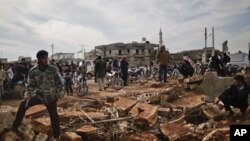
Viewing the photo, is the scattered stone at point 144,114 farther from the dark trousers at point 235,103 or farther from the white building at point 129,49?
the white building at point 129,49

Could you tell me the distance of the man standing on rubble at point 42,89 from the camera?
6.63 metres

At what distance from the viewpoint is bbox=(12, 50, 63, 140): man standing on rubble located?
6629 mm

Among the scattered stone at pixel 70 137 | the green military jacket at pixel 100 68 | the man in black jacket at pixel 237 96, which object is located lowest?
the scattered stone at pixel 70 137

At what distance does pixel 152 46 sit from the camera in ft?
216

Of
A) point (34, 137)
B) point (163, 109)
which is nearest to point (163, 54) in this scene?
point (163, 109)

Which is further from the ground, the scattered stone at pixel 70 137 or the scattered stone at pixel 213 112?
the scattered stone at pixel 213 112

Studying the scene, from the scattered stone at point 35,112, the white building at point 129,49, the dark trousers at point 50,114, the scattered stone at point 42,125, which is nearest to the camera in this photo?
the dark trousers at point 50,114

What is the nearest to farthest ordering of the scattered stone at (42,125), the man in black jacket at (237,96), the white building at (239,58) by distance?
1. the scattered stone at (42,125)
2. the man in black jacket at (237,96)
3. the white building at (239,58)

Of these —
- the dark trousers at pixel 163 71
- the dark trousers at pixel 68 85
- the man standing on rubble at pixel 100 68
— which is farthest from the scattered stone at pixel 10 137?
the dark trousers at pixel 163 71

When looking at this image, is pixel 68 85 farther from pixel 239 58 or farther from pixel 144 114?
pixel 239 58

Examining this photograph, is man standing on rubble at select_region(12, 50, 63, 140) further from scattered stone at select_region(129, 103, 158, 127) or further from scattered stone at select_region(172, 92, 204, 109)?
scattered stone at select_region(172, 92, 204, 109)

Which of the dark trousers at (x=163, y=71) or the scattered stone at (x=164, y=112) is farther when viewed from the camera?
the dark trousers at (x=163, y=71)

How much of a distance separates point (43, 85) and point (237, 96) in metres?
4.64

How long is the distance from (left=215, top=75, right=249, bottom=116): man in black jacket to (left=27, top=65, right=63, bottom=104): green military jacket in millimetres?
4187
